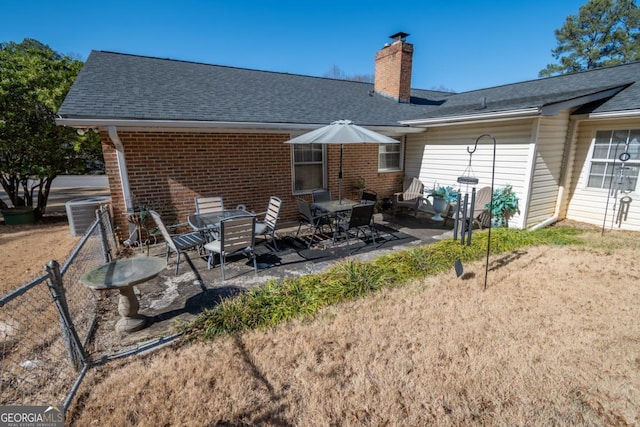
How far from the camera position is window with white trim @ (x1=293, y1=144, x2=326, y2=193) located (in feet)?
26.6

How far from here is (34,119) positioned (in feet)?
31.6

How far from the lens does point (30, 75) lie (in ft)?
29.6

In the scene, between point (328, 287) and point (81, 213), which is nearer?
point (328, 287)

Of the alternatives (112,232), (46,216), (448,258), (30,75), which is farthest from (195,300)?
(46,216)

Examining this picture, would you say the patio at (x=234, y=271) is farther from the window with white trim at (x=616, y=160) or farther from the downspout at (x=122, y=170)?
the window with white trim at (x=616, y=160)

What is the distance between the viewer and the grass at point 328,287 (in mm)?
3496

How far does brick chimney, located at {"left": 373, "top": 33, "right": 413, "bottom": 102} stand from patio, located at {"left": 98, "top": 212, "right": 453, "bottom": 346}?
6189 mm

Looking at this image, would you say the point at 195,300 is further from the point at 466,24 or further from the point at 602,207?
the point at 466,24

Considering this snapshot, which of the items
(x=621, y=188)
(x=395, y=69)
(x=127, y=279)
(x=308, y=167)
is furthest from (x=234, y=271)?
(x=395, y=69)

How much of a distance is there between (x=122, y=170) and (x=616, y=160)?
1121 centimetres

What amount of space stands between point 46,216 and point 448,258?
1498cm

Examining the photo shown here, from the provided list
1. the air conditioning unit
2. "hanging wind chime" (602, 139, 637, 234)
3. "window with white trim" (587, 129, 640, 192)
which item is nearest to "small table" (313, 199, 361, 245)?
the air conditioning unit

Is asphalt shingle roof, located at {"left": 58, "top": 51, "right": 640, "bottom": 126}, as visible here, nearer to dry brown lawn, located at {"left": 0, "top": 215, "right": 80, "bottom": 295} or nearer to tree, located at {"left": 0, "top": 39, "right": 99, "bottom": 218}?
tree, located at {"left": 0, "top": 39, "right": 99, "bottom": 218}

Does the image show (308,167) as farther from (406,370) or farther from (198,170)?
(406,370)
